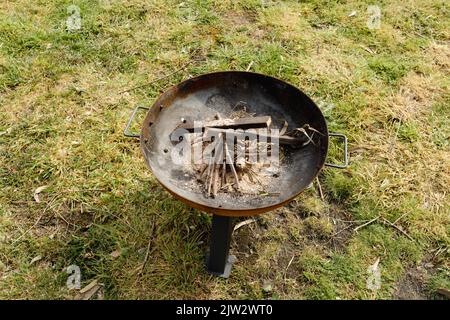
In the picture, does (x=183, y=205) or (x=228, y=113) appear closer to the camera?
(x=228, y=113)

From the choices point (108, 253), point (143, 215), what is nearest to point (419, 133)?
point (143, 215)

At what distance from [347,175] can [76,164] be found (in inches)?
81.2

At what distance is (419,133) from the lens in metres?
3.45

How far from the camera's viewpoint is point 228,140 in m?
2.41

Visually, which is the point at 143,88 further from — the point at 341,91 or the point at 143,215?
the point at 341,91

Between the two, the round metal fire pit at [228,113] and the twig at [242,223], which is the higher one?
the round metal fire pit at [228,113]

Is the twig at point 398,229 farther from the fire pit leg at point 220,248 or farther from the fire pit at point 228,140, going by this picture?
the fire pit leg at point 220,248

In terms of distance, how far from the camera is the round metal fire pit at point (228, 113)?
7.48 feet

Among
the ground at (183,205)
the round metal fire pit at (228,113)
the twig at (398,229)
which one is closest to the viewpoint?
the round metal fire pit at (228,113)

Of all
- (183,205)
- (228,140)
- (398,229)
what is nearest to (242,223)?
(183,205)

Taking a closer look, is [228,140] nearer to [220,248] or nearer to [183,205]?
[220,248]

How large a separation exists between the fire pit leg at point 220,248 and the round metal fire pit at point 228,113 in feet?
0.45

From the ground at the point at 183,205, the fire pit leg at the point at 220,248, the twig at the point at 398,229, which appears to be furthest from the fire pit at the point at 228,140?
the twig at the point at 398,229

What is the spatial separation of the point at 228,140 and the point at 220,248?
640 mm
